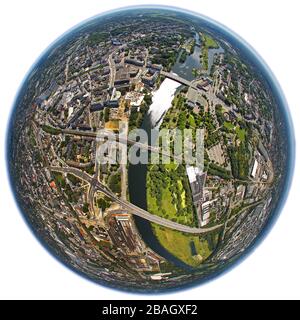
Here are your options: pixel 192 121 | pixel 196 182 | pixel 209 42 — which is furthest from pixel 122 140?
pixel 209 42

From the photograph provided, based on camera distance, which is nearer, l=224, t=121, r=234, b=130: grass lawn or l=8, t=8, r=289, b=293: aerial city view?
l=8, t=8, r=289, b=293: aerial city view

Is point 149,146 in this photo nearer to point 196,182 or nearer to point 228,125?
point 196,182

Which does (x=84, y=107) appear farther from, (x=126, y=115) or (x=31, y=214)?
(x=31, y=214)

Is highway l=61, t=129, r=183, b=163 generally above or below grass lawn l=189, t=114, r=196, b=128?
below

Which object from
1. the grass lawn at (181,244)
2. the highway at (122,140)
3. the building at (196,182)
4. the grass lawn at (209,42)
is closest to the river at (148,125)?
the highway at (122,140)

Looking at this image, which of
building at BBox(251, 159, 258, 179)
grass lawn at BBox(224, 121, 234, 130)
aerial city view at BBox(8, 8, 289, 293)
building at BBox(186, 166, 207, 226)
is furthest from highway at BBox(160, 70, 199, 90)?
building at BBox(251, 159, 258, 179)

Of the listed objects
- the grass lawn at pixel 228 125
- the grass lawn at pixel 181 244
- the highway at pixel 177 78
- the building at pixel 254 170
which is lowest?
the grass lawn at pixel 181 244

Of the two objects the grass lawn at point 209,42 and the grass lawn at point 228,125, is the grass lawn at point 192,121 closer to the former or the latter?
the grass lawn at point 228,125

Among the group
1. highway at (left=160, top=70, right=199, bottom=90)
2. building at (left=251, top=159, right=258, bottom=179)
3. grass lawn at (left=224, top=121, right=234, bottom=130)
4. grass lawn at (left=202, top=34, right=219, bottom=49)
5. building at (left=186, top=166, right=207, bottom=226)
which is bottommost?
building at (left=186, top=166, right=207, bottom=226)

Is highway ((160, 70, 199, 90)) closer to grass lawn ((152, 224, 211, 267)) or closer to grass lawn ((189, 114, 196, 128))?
grass lawn ((189, 114, 196, 128))
